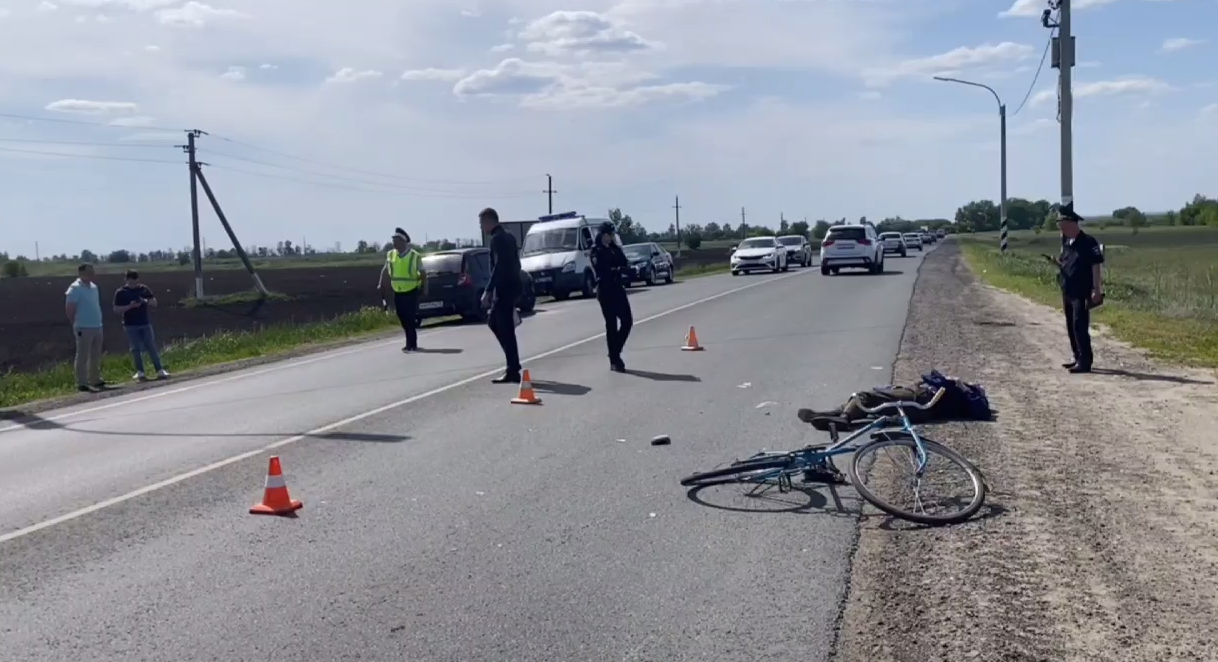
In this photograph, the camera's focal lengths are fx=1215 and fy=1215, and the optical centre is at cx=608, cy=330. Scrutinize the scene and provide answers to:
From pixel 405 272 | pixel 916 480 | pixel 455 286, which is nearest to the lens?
pixel 916 480

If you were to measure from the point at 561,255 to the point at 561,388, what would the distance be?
846 inches

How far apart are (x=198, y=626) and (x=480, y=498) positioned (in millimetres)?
2690

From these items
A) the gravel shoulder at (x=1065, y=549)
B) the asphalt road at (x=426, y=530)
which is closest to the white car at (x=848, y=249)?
the asphalt road at (x=426, y=530)

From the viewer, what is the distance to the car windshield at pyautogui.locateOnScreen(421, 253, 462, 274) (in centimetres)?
2705

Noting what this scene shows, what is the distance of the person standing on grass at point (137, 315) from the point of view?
17.4 m

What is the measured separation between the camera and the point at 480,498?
7.92 metres

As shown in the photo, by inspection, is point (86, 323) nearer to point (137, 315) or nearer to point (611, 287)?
point (137, 315)

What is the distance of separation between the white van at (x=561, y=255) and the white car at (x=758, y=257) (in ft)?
39.5

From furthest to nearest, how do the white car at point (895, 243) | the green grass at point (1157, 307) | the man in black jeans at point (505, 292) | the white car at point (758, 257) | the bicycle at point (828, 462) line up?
the white car at point (895, 243) → the white car at point (758, 257) → the green grass at point (1157, 307) → the man in black jeans at point (505, 292) → the bicycle at point (828, 462)

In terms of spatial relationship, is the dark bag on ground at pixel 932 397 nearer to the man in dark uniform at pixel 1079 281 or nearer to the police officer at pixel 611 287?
the man in dark uniform at pixel 1079 281

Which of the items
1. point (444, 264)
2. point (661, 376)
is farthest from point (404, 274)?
point (444, 264)

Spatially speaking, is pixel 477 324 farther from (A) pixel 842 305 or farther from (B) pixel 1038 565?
(B) pixel 1038 565

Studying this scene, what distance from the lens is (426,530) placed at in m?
7.10

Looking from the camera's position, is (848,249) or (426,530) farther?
(848,249)
